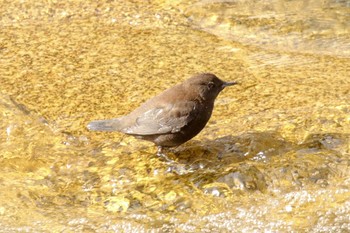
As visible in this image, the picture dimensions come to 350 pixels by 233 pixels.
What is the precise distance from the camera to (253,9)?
891 cm

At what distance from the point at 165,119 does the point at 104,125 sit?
51 cm

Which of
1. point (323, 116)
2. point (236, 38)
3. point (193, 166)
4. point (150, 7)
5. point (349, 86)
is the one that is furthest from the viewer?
point (150, 7)

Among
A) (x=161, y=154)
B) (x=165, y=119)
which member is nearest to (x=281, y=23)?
(x=161, y=154)

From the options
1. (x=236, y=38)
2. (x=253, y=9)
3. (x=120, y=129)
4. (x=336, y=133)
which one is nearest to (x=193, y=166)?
(x=120, y=129)

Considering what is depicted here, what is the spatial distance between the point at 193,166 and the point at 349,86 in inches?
76.8

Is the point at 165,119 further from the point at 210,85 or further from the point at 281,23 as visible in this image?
the point at 281,23

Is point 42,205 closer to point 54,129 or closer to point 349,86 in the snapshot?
point 54,129

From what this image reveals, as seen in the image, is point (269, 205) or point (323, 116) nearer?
point (269, 205)

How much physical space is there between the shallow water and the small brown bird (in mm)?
254

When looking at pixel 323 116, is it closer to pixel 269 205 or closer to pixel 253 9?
pixel 269 205

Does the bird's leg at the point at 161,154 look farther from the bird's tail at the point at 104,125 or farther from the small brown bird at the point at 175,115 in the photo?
the bird's tail at the point at 104,125

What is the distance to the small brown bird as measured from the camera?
570 cm

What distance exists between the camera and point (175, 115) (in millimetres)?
5734

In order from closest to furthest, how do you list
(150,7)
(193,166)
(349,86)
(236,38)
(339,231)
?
(339,231) < (193,166) < (349,86) < (236,38) < (150,7)
